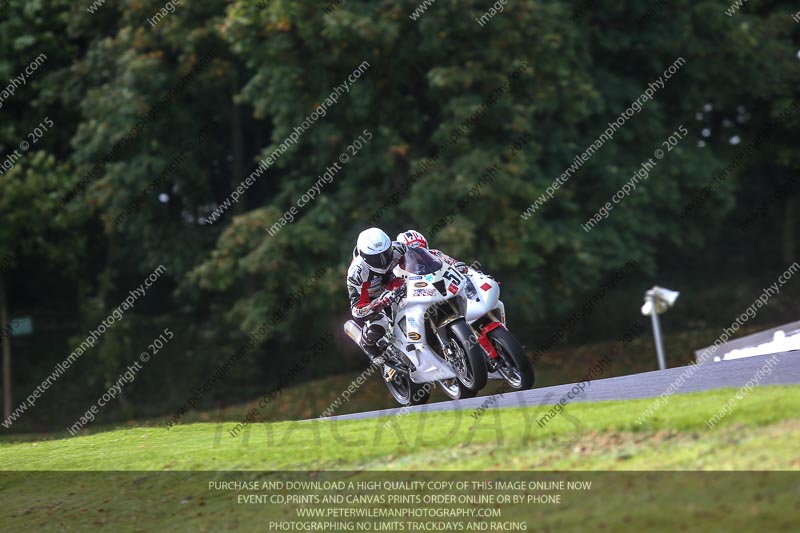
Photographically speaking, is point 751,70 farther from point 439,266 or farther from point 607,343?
point 439,266

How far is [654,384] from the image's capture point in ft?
39.4

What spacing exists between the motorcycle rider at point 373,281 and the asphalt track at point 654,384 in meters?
1.02

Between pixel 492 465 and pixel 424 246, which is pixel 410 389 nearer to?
pixel 424 246

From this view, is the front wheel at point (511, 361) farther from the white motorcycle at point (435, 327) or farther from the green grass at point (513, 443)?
the green grass at point (513, 443)

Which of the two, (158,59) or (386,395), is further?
(386,395)

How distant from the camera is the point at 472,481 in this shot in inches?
341

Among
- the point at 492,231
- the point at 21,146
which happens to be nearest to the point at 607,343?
the point at 492,231

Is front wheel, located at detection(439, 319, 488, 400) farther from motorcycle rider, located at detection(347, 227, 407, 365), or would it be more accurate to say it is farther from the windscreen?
motorcycle rider, located at detection(347, 227, 407, 365)

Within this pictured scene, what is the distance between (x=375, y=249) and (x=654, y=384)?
344cm

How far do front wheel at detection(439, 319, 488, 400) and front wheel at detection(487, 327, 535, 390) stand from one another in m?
0.29

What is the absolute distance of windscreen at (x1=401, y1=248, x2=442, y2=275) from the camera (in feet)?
40.2

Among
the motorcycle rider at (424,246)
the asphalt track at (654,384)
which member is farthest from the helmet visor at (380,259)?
the asphalt track at (654,384)

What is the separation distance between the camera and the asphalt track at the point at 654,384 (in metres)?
11.2

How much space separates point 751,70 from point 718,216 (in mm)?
4010
